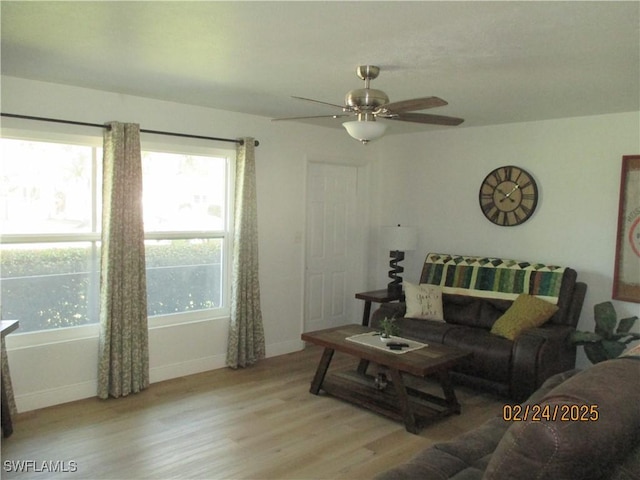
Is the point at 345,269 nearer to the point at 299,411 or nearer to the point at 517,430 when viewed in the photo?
the point at 299,411

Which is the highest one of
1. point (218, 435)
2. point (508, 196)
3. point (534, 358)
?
point (508, 196)

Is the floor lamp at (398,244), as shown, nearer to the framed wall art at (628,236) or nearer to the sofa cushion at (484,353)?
the sofa cushion at (484,353)

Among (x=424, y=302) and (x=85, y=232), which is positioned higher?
(x=85, y=232)

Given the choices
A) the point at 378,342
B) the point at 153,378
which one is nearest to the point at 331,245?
the point at 378,342

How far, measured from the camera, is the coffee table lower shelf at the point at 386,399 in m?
3.62

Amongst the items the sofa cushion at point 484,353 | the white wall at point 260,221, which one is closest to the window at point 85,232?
the white wall at point 260,221

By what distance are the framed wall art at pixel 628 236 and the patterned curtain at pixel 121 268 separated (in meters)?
4.03

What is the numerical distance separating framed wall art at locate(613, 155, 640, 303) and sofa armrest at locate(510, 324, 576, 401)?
2.54 feet

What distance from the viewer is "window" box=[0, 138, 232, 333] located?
12.1 feet

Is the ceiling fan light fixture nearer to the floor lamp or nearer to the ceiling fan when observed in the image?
the ceiling fan

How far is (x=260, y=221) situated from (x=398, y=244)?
150 cm

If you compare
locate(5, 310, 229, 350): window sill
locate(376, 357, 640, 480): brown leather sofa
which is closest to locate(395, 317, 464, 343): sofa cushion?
locate(5, 310, 229, 350): window sill

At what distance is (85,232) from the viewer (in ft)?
13.1
